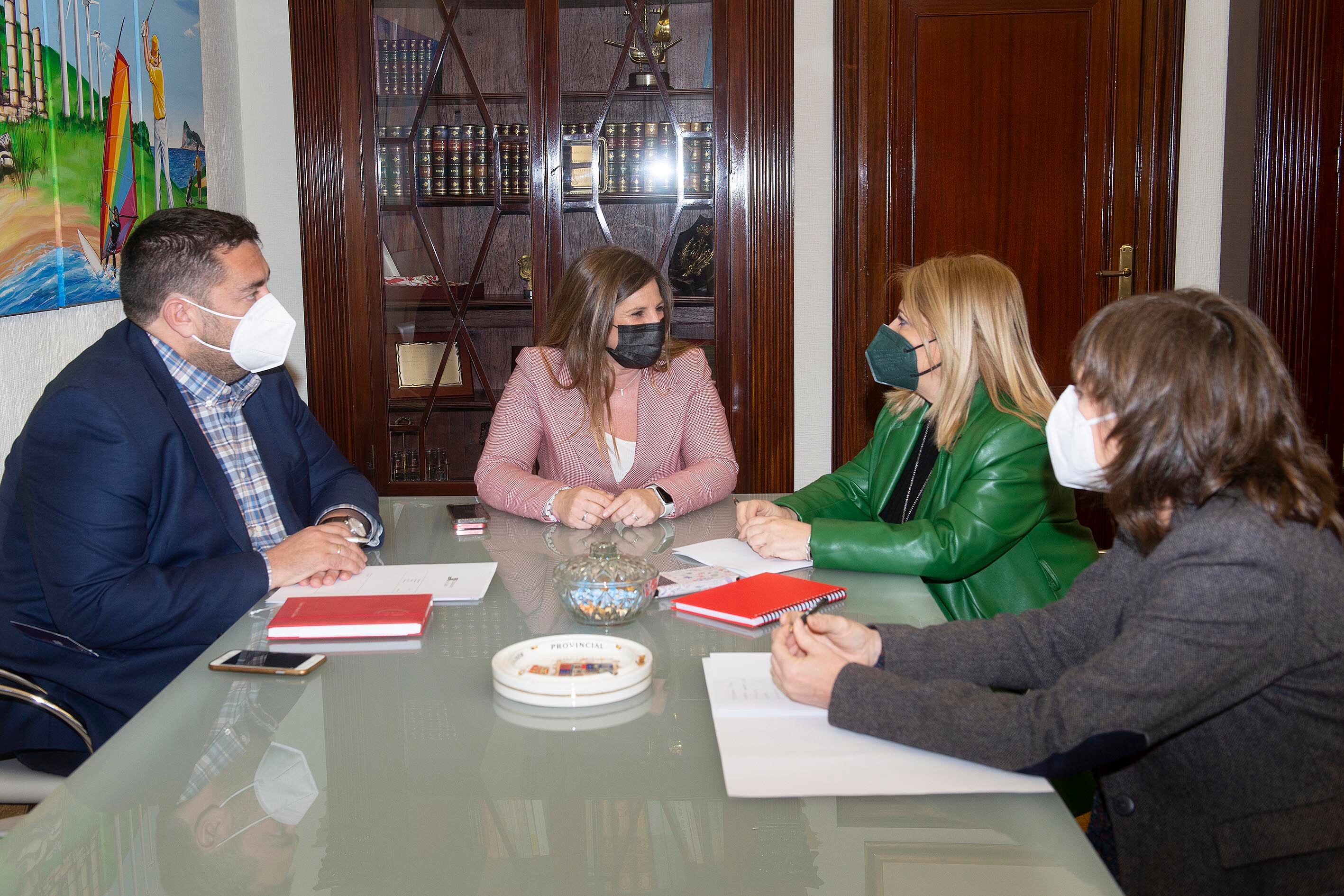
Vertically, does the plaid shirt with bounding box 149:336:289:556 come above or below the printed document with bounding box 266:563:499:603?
above

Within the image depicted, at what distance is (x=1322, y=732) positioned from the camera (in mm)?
1107

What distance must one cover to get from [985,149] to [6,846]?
3.60 meters

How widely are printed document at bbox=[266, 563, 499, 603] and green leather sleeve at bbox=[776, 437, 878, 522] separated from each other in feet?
2.27

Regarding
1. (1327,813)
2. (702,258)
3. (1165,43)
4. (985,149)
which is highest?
(1165,43)

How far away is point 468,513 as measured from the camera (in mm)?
2217

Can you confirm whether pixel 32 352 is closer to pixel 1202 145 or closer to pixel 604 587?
pixel 604 587

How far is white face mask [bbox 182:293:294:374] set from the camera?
76.5 inches

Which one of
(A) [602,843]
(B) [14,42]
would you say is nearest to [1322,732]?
(A) [602,843]

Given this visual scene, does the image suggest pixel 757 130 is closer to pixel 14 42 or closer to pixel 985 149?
pixel 985 149

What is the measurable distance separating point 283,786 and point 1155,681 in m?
0.80

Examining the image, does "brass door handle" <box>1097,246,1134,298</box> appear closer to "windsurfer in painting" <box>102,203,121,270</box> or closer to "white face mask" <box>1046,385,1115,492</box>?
"white face mask" <box>1046,385,1115,492</box>

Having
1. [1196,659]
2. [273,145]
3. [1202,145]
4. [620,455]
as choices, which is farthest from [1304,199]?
[273,145]

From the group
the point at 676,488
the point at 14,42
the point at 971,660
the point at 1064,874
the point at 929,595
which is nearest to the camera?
the point at 1064,874

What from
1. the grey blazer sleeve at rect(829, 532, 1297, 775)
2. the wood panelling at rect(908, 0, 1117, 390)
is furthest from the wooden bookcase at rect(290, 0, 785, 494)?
the grey blazer sleeve at rect(829, 532, 1297, 775)
